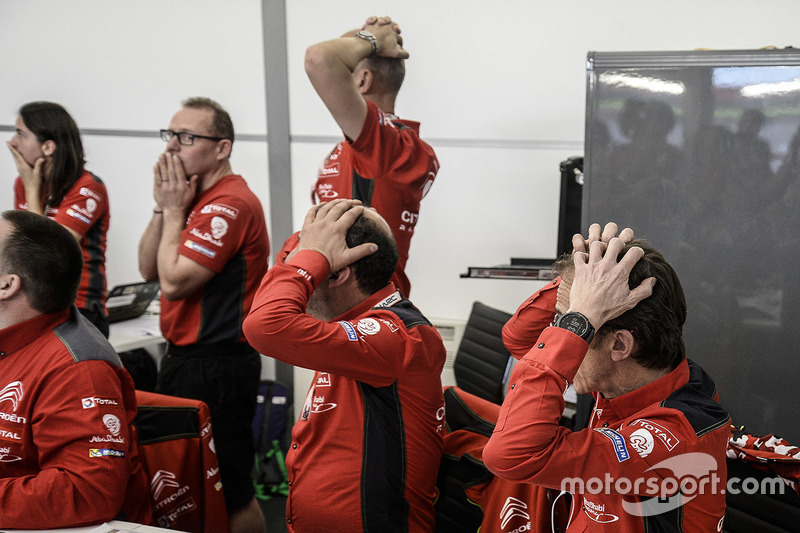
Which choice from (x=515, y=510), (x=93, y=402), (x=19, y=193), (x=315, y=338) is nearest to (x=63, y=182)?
(x=19, y=193)

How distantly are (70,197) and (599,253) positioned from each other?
1990 mm

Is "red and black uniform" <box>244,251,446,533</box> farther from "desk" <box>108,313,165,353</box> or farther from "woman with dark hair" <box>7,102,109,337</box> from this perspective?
"desk" <box>108,313,165,353</box>

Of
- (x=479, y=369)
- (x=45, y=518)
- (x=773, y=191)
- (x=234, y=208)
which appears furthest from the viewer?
(x=479, y=369)

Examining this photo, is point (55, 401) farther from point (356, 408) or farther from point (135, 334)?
point (135, 334)

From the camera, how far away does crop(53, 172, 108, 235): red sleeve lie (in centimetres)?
230

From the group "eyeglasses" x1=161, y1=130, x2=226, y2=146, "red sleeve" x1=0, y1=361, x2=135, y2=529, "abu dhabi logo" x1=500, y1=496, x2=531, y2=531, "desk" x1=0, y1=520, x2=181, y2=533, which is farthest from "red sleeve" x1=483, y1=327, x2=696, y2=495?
"eyeglasses" x1=161, y1=130, x2=226, y2=146

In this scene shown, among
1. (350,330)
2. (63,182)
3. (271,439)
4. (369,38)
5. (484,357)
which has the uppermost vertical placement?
(369,38)

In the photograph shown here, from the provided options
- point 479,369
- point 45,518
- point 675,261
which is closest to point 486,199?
point 479,369

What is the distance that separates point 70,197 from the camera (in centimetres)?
233

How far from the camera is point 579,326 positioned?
0.96 meters

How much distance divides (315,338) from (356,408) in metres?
0.18

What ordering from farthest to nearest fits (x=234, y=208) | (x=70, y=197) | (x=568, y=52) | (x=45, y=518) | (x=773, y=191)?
(x=568, y=52) → (x=70, y=197) → (x=234, y=208) → (x=773, y=191) → (x=45, y=518)

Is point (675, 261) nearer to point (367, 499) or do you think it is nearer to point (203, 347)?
point (367, 499)

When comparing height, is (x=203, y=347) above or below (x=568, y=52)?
below
